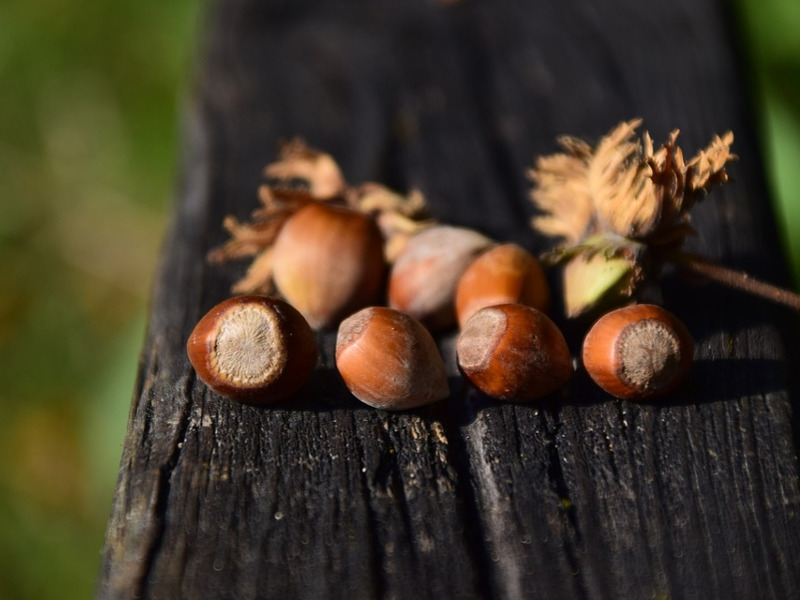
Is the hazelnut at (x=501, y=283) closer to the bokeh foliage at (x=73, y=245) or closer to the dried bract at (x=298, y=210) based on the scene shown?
the dried bract at (x=298, y=210)

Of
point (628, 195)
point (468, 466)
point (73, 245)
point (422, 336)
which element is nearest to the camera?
point (468, 466)

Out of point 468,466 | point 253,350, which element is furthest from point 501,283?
point 253,350

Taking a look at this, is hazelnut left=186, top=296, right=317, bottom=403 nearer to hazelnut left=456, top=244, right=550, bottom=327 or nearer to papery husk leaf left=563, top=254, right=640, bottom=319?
hazelnut left=456, top=244, right=550, bottom=327

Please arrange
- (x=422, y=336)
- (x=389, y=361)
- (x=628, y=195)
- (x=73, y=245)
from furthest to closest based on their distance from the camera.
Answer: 1. (x=73, y=245)
2. (x=628, y=195)
3. (x=422, y=336)
4. (x=389, y=361)

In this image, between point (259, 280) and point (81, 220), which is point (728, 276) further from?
point (81, 220)

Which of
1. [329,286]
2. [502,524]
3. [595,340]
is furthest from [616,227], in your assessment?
[502,524]

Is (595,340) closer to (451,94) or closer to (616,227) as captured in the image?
(616,227)
